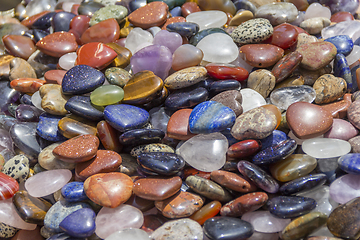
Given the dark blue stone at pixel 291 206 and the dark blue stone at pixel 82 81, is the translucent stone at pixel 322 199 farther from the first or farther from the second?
the dark blue stone at pixel 82 81

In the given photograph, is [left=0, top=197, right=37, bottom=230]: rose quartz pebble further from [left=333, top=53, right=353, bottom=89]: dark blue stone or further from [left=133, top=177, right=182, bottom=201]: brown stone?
[left=333, top=53, right=353, bottom=89]: dark blue stone

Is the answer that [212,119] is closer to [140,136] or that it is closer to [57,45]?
[140,136]

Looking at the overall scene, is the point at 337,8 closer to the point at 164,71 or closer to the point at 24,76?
the point at 164,71

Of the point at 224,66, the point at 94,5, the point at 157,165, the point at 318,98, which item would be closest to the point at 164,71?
the point at 224,66

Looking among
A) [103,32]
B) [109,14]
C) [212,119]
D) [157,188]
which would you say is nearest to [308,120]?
[212,119]

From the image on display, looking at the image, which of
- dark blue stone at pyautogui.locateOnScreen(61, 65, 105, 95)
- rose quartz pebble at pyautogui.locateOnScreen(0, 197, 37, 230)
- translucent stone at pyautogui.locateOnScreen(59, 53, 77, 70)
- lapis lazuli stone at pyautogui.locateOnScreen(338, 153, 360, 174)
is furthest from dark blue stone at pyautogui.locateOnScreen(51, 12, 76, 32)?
lapis lazuli stone at pyautogui.locateOnScreen(338, 153, 360, 174)

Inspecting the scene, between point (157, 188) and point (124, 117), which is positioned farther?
point (124, 117)

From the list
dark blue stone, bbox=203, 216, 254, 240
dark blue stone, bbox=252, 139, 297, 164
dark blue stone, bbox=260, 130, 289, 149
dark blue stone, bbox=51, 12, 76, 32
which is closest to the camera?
dark blue stone, bbox=203, 216, 254, 240
